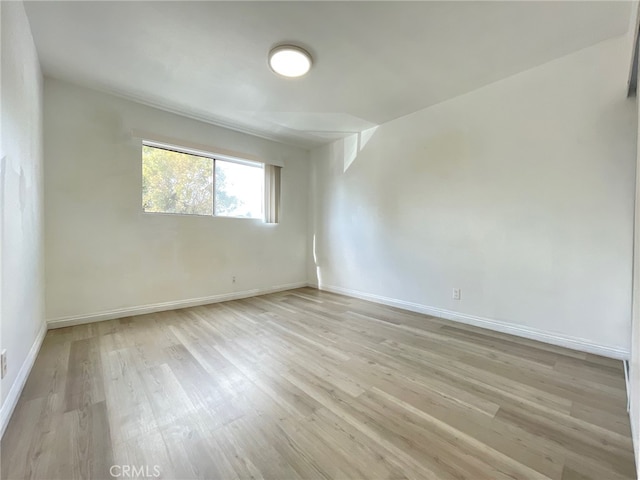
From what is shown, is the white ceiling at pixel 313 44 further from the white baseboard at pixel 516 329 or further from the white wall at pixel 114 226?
the white baseboard at pixel 516 329

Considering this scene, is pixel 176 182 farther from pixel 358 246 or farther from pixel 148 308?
pixel 358 246

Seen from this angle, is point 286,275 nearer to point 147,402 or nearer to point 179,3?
point 147,402

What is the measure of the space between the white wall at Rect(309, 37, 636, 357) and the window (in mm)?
1934

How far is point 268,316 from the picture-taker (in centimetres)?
311

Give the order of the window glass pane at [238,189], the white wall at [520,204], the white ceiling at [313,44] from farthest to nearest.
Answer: the window glass pane at [238,189]
the white wall at [520,204]
the white ceiling at [313,44]

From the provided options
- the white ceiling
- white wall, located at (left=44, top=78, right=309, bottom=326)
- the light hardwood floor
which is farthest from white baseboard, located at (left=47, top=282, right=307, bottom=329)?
the white ceiling

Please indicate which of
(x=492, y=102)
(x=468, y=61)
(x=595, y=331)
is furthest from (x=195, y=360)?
(x=492, y=102)

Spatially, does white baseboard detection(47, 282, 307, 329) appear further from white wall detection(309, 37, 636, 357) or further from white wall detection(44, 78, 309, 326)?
white wall detection(309, 37, 636, 357)

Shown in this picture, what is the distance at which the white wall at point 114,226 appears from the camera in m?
2.64

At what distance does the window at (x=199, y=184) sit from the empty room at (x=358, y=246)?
0.10 feet

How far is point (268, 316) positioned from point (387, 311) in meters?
1.51

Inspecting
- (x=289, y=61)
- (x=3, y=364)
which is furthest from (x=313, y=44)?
(x=3, y=364)

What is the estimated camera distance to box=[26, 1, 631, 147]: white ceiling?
178cm

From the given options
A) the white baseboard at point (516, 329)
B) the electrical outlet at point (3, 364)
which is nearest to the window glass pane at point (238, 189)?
the white baseboard at point (516, 329)
